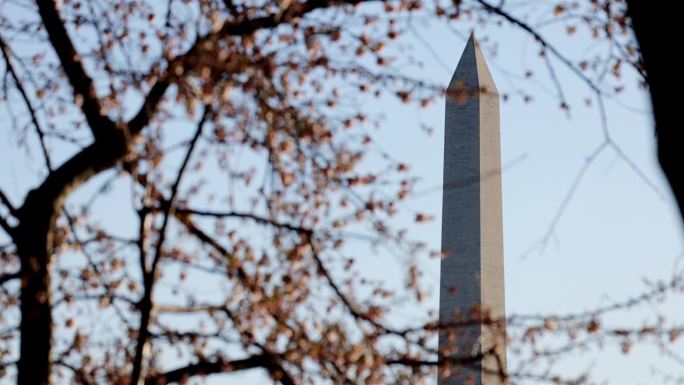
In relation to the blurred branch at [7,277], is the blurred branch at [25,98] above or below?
above

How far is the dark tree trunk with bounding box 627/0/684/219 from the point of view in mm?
2750

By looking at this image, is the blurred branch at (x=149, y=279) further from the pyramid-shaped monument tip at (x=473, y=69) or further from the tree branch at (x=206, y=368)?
the pyramid-shaped monument tip at (x=473, y=69)

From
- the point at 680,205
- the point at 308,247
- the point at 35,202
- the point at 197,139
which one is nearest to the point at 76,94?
the point at 35,202

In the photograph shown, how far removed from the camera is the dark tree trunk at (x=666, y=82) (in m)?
2.75

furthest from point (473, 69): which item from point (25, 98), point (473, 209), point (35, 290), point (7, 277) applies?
point (35, 290)

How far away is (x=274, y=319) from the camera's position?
6.73 meters

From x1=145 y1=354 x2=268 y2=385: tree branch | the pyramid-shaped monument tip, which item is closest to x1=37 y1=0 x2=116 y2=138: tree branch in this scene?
x1=145 y1=354 x2=268 y2=385: tree branch

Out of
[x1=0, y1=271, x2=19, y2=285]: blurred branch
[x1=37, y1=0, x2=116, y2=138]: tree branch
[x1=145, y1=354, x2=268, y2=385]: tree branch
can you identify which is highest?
[x1=37, y1=0, x2=116, y2=138]: tree branch

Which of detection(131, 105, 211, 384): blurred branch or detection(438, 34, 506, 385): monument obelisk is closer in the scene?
detection(131, 105, 211, 384): blurred branch

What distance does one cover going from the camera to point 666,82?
9.15ft

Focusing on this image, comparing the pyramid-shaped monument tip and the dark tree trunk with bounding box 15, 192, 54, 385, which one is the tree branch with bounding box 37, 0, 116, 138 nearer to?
the dark tree trunk with bounding box 15, 192, 54, 385

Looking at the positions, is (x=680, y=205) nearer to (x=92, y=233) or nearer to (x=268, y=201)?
(x=268, y=201)

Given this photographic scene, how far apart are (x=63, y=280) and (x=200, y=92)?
1679mm

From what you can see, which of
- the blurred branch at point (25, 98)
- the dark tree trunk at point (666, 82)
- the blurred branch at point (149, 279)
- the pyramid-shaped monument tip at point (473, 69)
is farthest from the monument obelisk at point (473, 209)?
the dark tree trunk at point (666, 82)
